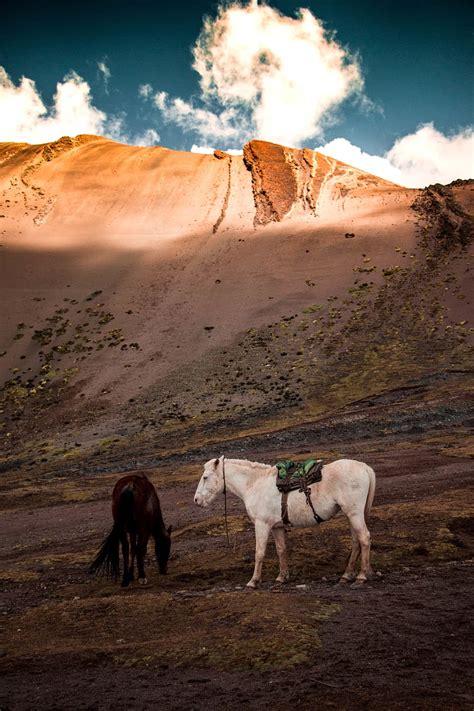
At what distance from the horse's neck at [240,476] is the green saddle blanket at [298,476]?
0.62 m

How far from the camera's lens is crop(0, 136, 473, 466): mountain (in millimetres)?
46938

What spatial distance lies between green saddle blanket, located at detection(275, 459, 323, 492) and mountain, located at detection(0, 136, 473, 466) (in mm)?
27749

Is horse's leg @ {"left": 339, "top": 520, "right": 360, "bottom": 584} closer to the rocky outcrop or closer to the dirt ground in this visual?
the dirt ground

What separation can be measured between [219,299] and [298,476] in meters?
64.2

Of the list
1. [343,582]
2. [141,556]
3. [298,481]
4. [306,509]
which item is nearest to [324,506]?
[306,509]

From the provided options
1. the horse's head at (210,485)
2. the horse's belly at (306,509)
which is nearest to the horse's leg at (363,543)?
the horse's belly at (306,509)

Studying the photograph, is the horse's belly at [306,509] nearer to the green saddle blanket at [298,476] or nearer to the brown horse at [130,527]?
the green saddle blanket at [298,476]

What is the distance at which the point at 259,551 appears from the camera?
1016cm

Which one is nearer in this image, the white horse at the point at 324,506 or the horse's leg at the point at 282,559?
the white horse at the point at 324,506

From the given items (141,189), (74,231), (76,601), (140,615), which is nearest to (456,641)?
(140,615)

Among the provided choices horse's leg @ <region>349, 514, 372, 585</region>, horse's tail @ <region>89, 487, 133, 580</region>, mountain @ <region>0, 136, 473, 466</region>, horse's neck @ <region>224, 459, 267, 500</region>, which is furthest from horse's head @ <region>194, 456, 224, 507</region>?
mountain @ <region>0, 136, 473, 466</region>

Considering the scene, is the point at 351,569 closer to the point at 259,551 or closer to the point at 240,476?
the point at 259,551

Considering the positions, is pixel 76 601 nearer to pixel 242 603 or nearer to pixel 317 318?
pixel 242 603

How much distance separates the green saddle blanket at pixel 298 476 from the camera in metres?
10.3
